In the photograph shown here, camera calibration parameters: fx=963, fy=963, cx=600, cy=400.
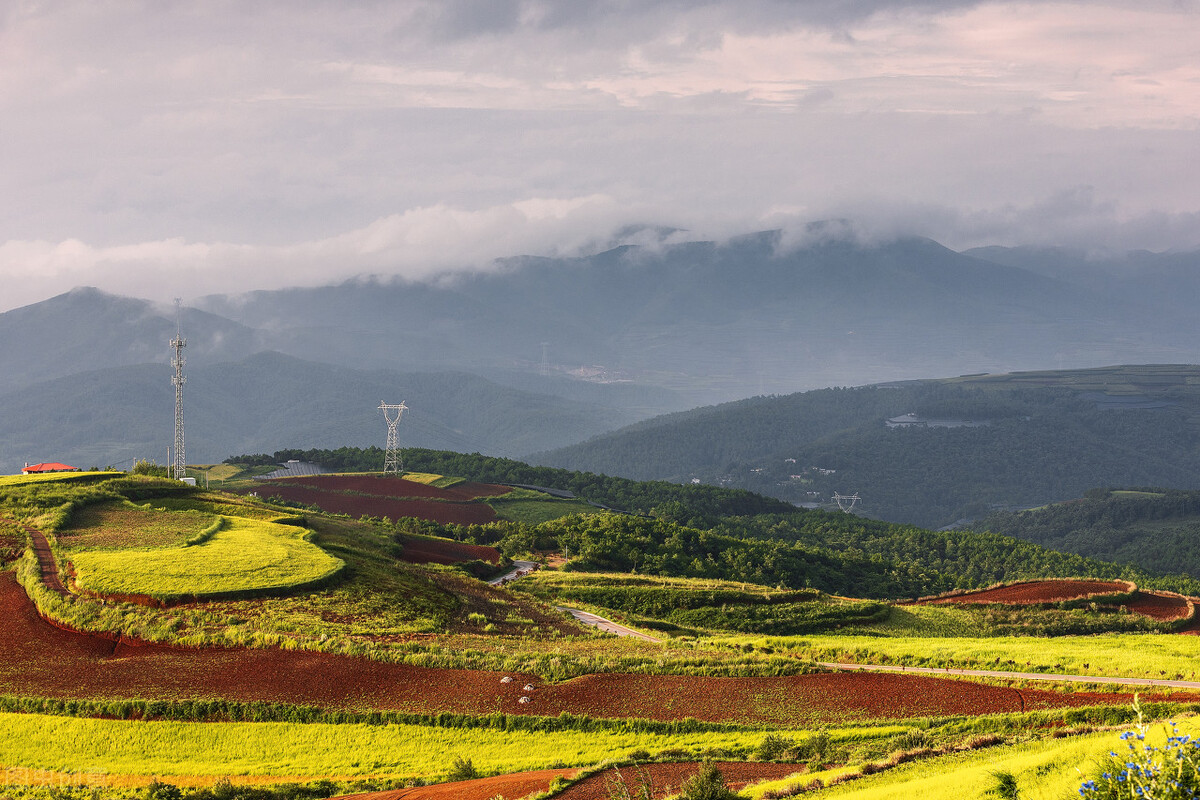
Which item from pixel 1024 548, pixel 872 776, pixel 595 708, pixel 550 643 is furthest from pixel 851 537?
pixel 872 776

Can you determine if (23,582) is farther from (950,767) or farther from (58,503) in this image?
(950,767)

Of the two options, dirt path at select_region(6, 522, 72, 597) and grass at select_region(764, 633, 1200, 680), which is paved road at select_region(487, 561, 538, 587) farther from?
dirt path at select_region(6, 522, 72, 597)

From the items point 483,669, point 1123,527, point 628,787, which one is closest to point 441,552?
point 483,669

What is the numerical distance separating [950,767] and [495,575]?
4603 cm

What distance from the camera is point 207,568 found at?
4147cm

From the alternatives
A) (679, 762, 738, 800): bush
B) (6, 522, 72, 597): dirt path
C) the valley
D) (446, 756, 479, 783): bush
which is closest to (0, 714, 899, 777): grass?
the valley

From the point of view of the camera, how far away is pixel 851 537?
368 ft

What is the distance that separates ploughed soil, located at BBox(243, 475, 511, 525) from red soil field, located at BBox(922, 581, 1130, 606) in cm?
4791

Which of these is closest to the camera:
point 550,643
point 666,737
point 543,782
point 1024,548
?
point 543,782

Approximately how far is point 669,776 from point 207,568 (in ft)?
87.6

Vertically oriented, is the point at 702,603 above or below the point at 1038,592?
above

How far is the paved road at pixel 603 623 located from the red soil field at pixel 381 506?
41258 mm

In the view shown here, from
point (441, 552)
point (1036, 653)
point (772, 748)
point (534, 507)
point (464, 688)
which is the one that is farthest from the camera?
point (534, 507)

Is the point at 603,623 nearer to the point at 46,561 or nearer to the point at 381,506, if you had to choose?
the point at 46,561
